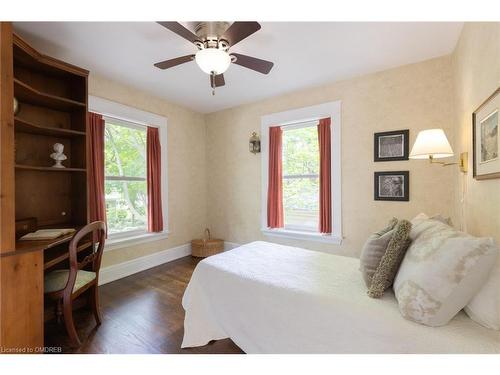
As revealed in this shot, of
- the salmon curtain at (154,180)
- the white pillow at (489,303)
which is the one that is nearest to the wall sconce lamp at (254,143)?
the salmon curtain at (154,180)

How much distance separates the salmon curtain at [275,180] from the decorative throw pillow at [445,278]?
A: 249cm

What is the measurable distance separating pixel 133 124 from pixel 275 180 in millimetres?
2214

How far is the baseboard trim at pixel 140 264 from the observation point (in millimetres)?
2946

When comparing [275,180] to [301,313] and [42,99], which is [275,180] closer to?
[301,313]

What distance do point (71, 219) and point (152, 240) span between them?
1.18m

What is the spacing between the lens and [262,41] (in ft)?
6.94

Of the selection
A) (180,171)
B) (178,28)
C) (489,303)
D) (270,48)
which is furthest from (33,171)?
(489,303)

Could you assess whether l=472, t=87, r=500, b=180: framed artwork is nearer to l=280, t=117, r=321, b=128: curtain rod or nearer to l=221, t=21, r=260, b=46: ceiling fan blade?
l=221, t=21, r=260, b=46: ceiling fan blade

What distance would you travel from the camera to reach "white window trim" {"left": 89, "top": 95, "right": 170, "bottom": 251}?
2.86 m

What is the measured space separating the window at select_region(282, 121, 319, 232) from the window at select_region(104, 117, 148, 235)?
2.17 m

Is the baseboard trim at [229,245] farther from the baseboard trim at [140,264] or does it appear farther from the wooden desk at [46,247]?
the wooden desk at [46,247]

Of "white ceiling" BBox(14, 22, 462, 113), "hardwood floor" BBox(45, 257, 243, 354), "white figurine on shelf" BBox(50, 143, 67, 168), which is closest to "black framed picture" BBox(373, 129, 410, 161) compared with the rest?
"white ceiling" BBox(14, 22, 462, 113)
